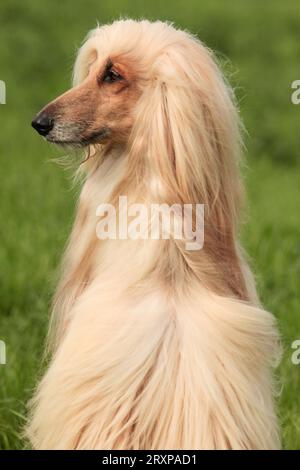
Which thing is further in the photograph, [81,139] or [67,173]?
[67,173]

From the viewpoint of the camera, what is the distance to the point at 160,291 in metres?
3.64

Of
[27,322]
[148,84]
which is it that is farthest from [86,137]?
[27,322]

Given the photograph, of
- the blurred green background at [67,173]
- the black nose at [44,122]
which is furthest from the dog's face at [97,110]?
the blurred green background at [67,173]

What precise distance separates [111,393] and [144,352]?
0.61 feet

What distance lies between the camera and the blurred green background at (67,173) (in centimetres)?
590

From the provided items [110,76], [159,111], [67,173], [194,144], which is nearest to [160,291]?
[194,144]

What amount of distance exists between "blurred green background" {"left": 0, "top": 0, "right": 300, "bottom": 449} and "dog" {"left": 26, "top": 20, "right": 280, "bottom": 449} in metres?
0.45

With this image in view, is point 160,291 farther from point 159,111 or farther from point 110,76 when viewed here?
point 110,76

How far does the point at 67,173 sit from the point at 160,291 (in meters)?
4.29

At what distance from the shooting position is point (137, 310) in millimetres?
3633

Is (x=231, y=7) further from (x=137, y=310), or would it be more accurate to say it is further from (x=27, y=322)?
(x=137, y=310)

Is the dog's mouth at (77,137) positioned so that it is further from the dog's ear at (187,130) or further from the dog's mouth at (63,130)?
the dog's ear at (187,130)

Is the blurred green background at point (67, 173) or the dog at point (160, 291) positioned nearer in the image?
the dog at point (160, 291)

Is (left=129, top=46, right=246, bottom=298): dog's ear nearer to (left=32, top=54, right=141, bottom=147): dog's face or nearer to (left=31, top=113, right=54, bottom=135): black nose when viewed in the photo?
(left=32, top=54, right=141, bottom=147): dog's face
